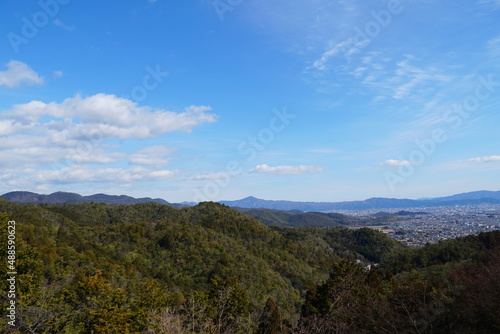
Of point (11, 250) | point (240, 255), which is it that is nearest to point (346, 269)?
point (11, 250)

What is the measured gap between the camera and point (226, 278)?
4641 cm

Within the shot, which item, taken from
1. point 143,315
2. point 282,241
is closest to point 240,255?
point 282,241

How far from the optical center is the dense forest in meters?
14.6

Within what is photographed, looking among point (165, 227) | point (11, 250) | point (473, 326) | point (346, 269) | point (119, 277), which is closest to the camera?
point (473, 326)

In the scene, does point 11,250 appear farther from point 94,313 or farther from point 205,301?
point 205,301

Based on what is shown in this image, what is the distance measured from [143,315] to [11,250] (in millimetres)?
9393

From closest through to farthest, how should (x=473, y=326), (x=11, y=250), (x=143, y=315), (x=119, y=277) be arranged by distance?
(x=473, y=326)
(x=11, y=250)
(x=143, y=315)
(x=119, y=277)

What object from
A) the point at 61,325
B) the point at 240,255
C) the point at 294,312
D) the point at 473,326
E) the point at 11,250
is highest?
the point at 11,250

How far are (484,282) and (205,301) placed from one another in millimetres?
19976

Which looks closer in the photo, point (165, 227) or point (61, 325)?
point (61, 325)

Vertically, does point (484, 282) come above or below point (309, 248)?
above

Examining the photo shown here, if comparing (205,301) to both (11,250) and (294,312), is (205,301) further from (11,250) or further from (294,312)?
(294,312)

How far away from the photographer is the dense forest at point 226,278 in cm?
1462

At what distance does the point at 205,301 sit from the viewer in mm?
25609
